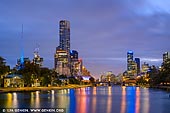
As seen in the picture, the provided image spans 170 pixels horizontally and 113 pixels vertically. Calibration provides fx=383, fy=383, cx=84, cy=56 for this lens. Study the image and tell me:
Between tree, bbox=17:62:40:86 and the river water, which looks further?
tree, bbox=17:62:40:86

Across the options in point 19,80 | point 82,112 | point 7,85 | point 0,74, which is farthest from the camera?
point 19,80

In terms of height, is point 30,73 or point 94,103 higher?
point 30,73

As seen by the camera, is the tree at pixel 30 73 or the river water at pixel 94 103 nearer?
the river water at pixel 94 103

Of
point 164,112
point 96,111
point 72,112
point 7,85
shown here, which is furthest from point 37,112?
point 7,85

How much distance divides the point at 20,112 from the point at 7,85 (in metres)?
130

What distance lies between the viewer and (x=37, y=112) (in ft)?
140

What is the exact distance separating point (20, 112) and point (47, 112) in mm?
3043

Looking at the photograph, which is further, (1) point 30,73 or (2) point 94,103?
(1) point 30,73

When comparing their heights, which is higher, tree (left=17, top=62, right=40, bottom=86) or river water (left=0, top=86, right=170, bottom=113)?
tree (left=17, top=62, right=40, bottom=86)

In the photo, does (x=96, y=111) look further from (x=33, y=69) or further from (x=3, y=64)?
(x=33, y=69)

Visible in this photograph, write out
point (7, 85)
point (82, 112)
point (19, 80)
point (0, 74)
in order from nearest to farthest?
1. point (82, 112)
2. point (0, 74)
3. point (7, 85)
4. point (19, 80)

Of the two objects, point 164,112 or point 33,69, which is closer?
point 164,112

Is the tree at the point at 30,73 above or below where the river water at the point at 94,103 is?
above

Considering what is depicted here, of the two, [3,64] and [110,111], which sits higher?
[3,64]
